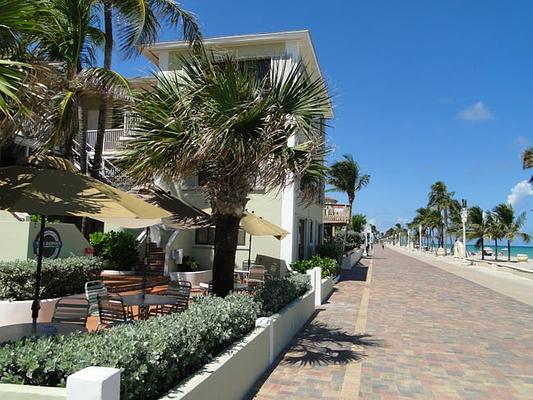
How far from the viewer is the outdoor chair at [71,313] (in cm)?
636

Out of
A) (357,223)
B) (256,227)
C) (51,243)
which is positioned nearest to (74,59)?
(51,243)

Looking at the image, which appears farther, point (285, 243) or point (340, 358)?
point (285, 243)

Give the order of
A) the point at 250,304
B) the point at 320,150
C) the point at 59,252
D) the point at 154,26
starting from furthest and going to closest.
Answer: the point at 154,26 < the point at 59,252 < the point at 320,150 < the point at 250,304

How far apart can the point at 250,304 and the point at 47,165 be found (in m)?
3.29

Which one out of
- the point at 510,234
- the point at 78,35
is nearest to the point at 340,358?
the point at 78,35

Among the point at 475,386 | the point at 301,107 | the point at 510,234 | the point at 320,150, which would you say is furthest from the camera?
the point at 510,234

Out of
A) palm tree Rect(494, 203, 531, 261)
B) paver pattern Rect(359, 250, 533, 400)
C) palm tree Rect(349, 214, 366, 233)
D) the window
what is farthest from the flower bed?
palm tree Rect(349, 214, 366, 233)

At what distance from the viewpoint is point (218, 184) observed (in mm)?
7617

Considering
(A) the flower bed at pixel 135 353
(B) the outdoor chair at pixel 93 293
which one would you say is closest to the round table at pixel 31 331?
(A) the flower bed at pixel 135 353

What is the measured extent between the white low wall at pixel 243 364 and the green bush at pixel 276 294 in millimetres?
145

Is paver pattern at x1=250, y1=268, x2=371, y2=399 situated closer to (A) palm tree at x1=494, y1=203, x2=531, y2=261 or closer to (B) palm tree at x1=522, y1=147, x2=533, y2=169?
(B) palm tree at x1=522, y1=147, x2=533, y2=169

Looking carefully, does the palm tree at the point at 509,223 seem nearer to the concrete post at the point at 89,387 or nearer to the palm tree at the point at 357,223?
the palm tree at the point at 357,223

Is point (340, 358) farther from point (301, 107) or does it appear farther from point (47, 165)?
point (47, 165)

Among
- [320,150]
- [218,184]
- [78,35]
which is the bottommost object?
[218,184]
